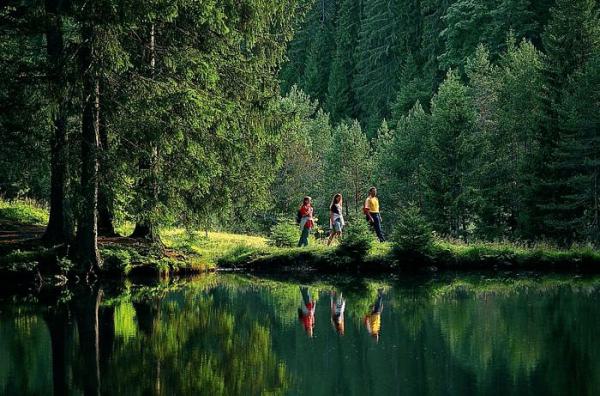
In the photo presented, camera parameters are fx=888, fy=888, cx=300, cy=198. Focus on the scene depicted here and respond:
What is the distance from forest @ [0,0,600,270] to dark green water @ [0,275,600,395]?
3.14 m

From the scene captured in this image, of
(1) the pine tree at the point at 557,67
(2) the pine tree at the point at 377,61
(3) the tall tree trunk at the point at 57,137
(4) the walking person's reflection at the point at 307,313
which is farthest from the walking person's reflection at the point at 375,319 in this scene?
(2) the pine tree at the point at 377,61

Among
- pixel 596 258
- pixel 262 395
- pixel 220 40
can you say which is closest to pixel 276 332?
pixel 262 395

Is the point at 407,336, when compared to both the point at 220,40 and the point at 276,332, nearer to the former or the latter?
the point at 276,332

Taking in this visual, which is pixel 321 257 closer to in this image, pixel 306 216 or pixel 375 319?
pixel 306 216

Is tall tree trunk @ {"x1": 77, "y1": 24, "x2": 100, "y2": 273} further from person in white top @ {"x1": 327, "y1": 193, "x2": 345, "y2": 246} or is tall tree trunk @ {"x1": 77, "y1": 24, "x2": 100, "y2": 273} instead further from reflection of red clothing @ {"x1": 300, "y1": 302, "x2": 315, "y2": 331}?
person in white top @ {"x1": 327, "y1": 193, "x2": 345, "y2": 246}

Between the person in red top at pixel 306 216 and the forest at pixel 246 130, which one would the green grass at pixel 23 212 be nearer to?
the forest at pixel 246 130

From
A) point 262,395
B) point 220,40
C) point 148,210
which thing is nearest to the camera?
point 262,395

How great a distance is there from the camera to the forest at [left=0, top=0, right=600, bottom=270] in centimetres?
1883

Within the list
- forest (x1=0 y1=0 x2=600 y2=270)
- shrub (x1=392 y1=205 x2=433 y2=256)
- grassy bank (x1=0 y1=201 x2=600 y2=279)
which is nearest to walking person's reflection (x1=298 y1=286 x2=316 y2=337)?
forest (x1=0 y1=0 x2=600 y2=270)

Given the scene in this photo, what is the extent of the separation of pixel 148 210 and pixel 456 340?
32.6 ft

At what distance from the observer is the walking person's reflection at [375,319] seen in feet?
43.7

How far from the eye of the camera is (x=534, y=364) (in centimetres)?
1066

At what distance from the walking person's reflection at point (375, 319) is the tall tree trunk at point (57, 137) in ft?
24.4

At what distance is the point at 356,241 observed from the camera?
23203mm
